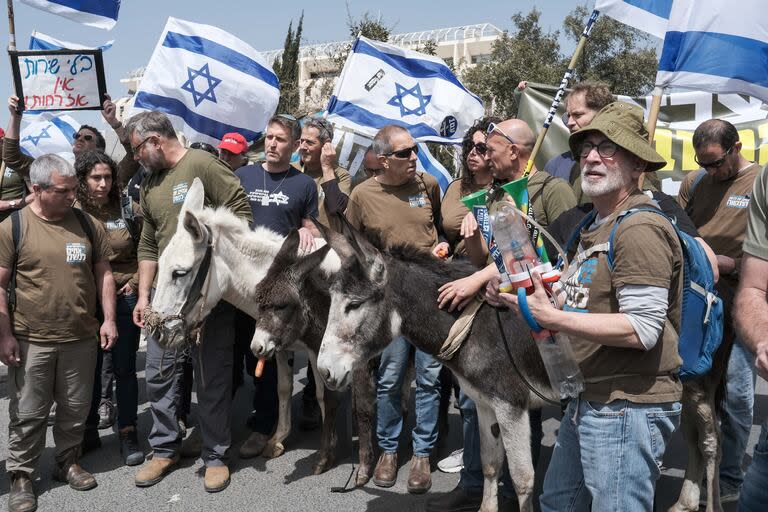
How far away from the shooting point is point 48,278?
15.6 ft

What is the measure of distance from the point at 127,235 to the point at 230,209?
4.53ft

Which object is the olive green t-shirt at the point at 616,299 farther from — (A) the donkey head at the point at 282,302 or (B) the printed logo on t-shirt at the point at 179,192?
(B) the printed logo on t-shirt at the point at 179,192

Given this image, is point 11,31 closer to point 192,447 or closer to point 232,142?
point 232,142

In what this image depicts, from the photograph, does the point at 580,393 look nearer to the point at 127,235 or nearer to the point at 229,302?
the point at 229,302

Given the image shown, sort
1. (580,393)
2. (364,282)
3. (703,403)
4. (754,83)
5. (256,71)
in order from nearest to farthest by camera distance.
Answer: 1. (580,393)
2. (364,282)
3. (703,403)
4. (754,83)
5. (256,71)

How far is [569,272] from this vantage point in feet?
8.75

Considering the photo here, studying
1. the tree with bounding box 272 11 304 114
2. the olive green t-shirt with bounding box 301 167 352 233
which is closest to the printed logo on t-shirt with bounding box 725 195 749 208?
the olive green t-shirt with bounding box 301 167 352 233

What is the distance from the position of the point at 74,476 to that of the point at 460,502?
9.62ft

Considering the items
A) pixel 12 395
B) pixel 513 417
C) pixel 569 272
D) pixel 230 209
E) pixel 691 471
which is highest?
pixel 569 272

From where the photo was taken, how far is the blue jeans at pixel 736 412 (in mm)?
4512

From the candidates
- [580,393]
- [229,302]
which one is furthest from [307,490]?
[580,393]

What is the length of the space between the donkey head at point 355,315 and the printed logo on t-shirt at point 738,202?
9.43 feet

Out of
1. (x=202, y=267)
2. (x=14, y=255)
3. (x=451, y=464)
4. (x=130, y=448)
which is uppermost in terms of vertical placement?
Answer: (x=202, y=267)

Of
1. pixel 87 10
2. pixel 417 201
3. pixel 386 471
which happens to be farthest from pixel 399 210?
pixel 87 10
